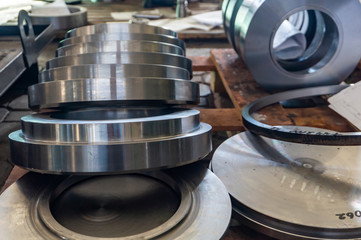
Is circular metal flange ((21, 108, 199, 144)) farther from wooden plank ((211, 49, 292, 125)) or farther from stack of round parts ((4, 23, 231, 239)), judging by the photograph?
wooden plank ((211, 49, 292, 125))

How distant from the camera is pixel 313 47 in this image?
1.59m

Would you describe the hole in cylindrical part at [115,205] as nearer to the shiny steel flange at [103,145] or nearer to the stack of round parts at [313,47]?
the shiny steel flange at [103,145]

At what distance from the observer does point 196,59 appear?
1966 mm

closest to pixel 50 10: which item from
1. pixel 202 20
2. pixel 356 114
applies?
→ pixel 202 20

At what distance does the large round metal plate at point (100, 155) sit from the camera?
632 mm

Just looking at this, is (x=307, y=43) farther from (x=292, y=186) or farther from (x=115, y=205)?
(x=115, y=205)

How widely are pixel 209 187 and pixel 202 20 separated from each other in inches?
93.9

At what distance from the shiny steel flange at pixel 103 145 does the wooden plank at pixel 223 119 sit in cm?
54

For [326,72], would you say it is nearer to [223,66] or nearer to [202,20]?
[223,66]

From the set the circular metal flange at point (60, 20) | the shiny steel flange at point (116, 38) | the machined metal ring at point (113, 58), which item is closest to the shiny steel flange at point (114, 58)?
the machined metal ring at point (113, 58)

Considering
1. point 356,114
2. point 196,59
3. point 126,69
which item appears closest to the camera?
point 126,69

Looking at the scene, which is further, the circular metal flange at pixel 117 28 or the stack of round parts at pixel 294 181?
the circular metal flange at pixel 117 28

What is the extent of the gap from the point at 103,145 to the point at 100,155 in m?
0.02

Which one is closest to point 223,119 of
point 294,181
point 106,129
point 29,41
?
point 294,181
